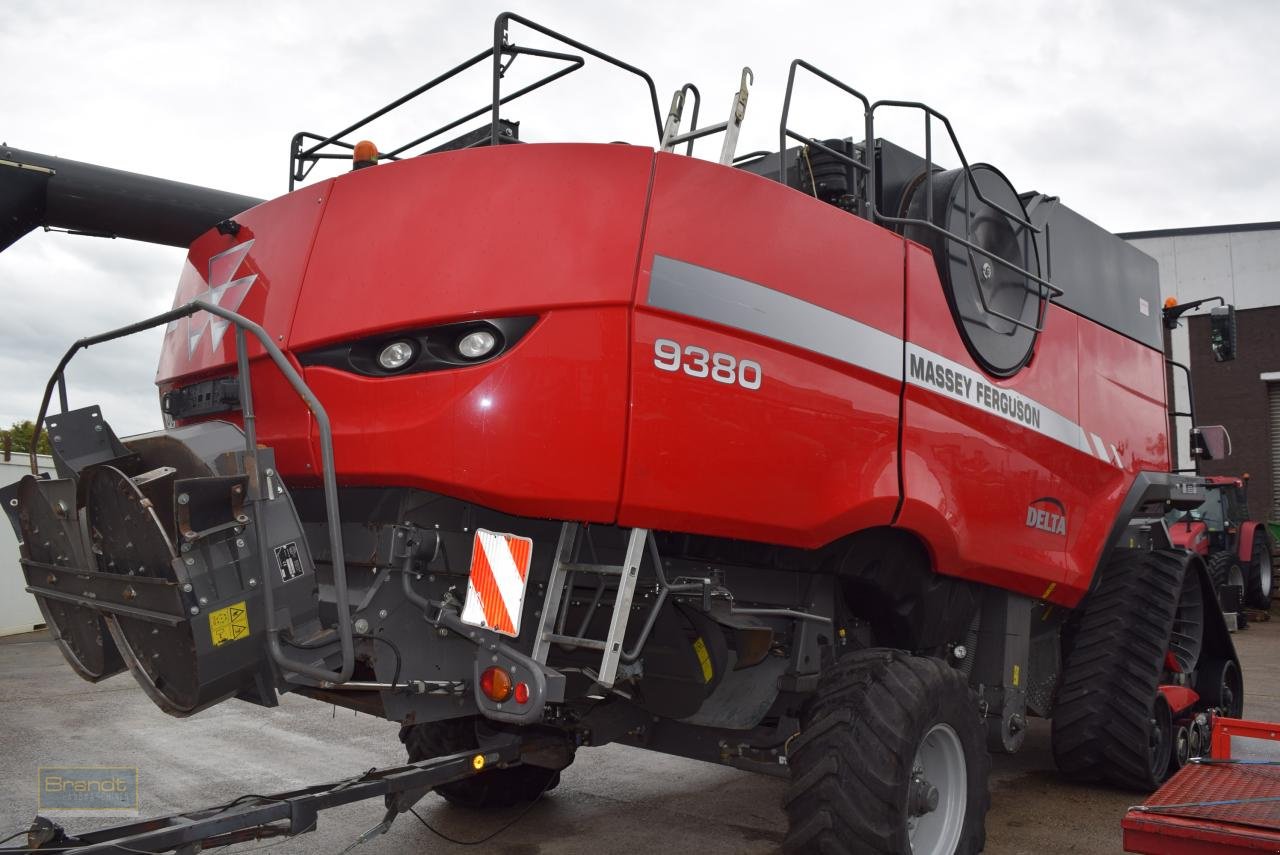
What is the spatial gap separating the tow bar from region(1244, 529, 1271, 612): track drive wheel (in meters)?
16.1

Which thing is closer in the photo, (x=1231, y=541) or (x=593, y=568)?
(x=593, y=568)

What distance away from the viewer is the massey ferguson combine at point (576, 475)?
9.38 ft

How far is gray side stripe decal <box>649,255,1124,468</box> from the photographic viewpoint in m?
3.11

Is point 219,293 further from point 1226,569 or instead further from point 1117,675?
point 1226,569

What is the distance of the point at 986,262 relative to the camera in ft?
14.7

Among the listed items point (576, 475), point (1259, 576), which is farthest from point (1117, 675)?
point (1259, 576)

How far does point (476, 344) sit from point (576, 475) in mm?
464

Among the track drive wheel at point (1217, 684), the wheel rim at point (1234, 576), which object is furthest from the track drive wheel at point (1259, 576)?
the track drive wheel at point (1217, 684)

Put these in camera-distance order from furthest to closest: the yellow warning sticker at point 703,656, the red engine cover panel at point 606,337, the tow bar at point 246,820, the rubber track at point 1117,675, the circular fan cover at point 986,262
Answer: the rubber track at point 1117,675 < the circular fan cover at point 986,262 < the yellow warning sticker at point 703,656 < the red engine cover panel at point 606,337 < the tow bar at point 246,820

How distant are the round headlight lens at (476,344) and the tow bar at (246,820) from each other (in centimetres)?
119

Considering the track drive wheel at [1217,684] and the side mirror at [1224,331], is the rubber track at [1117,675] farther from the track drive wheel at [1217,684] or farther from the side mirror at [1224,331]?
the side mirror at [1224,331]

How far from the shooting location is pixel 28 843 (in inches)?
104

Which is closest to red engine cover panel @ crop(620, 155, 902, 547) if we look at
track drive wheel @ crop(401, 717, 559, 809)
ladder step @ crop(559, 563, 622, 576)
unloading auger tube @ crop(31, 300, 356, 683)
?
ladder step @ crop(559, 563, 622, 576)

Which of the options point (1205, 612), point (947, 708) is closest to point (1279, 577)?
point (1205, 612)
